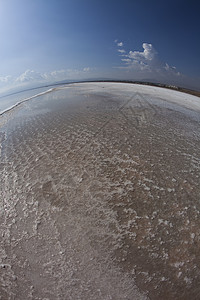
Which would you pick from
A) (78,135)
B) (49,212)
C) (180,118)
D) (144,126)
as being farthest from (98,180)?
(180,118)

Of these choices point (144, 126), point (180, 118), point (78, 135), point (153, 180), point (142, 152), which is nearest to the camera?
point (153, 180)

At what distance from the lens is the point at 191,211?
230cm

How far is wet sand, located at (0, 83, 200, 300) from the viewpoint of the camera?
1564 millimetres

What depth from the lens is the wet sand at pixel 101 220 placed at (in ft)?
5.13

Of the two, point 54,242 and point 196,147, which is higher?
point 196,147

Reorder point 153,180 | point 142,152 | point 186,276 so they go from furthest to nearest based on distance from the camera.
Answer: point 142,152 < point 153,180 < point 186,276

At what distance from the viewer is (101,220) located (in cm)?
221

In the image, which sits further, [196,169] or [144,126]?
[144,126]

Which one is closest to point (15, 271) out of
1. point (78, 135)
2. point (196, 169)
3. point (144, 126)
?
point (196, 169)

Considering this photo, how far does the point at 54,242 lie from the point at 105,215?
0.74m

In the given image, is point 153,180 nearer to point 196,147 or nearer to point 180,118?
point 196,147

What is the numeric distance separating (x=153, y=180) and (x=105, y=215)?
1.17 meters

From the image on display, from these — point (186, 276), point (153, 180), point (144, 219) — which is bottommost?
point (186, 276)

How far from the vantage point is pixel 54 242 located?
1950 mm
